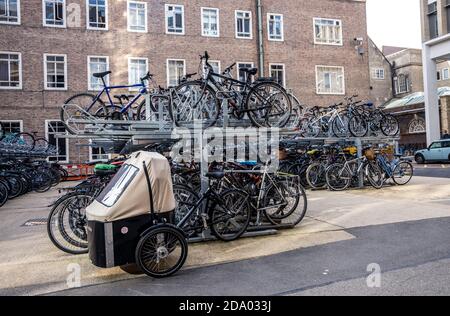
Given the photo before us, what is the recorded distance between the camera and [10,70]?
67.9 ft

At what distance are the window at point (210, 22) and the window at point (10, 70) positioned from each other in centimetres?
1012

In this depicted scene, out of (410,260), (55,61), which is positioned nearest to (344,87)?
(55,61)

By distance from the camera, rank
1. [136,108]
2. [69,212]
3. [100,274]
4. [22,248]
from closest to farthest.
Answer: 1. [100,274]
2. [69,212]
3. [22,248]
4. [136,108]

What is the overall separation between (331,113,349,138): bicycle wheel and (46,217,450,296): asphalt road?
621cm

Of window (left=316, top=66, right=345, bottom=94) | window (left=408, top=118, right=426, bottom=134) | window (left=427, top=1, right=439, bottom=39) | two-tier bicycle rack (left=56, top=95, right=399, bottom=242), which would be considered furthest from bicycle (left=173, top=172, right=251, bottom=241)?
window (left=408, top=118, right=426, bottom=134)

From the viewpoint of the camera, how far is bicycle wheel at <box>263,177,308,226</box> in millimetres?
7057

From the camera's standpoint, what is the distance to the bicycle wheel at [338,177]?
1225 centimetres

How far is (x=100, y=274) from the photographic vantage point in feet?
16.4

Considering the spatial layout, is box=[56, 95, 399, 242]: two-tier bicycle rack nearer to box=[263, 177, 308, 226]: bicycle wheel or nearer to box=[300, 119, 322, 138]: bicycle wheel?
box=[263, 177, 308, 226]: bicycle wheel

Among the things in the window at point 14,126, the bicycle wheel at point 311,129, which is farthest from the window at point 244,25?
the bicycle wheel at point 311,129

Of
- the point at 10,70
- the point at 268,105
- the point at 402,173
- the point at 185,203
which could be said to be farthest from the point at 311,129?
the point at 10,70

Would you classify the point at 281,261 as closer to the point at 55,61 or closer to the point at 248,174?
the point at 248,174

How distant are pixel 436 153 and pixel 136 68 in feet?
59.2
